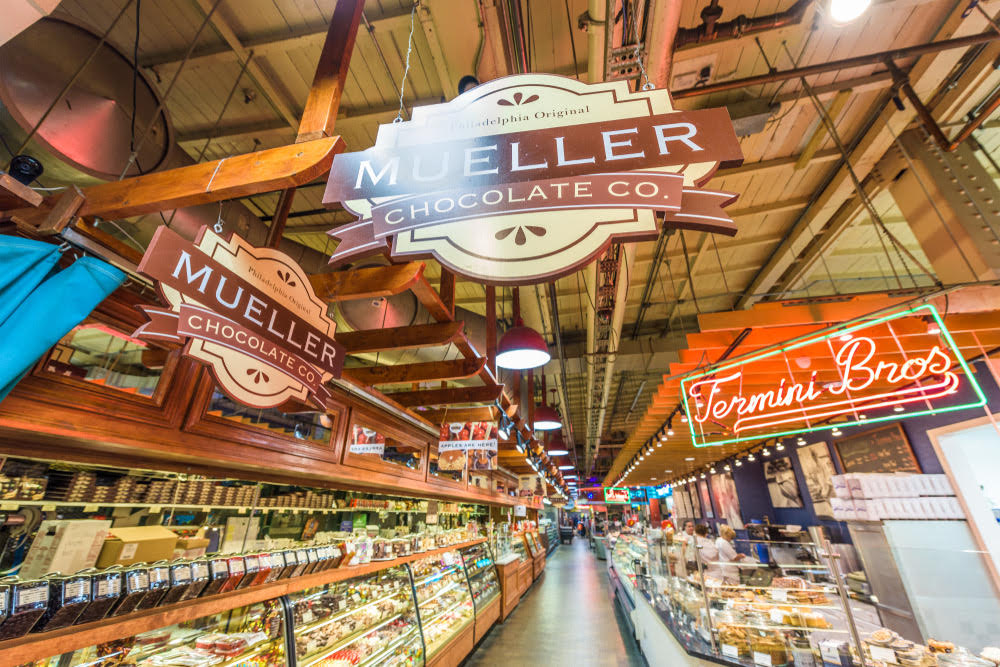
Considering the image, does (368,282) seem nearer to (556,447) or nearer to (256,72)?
(256,72)

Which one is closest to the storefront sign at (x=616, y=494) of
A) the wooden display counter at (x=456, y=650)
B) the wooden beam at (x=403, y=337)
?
the wooden display counter at (x=456, y=650)

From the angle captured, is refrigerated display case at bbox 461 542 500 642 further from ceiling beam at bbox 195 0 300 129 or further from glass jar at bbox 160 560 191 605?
ceiling beam at bbox 195 0 300 129

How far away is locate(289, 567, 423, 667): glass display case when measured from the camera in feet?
10.3

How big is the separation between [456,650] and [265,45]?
6829 millimetres

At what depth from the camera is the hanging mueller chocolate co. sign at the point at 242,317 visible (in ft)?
4.95

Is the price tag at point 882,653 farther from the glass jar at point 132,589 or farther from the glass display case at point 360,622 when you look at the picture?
the glass jar at point 132,589

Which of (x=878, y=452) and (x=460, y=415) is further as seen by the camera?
(x=878, y=452)

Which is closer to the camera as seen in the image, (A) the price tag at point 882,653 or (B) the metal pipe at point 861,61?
(A) the price tag at point 882,653

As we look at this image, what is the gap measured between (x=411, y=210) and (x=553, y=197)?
488mm

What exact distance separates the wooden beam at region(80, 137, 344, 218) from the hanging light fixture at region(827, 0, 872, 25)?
3.01m

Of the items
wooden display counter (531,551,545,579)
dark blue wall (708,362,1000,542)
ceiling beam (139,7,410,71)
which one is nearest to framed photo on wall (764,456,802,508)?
dark blue wall (708,362,1000,542)

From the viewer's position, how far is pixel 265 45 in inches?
130

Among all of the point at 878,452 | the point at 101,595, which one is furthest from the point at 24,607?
the point at 878,452

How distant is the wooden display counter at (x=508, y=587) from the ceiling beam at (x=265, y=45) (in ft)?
28.3
